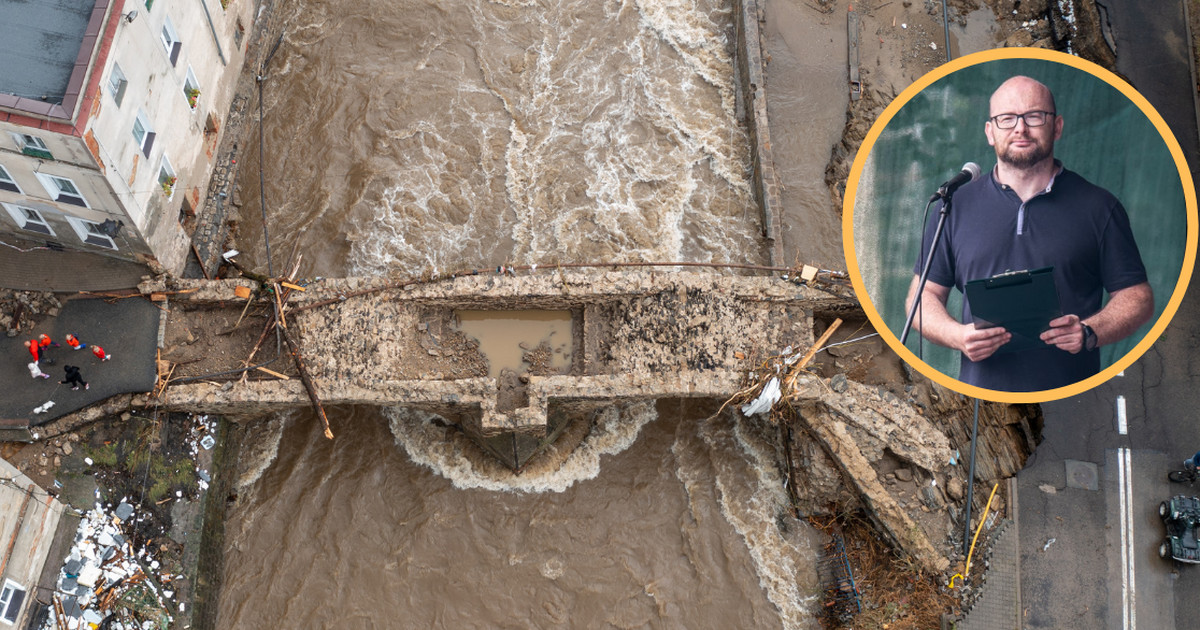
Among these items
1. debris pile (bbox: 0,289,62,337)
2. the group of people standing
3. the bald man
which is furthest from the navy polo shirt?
debris pile (bbox: 0,289,62,337)

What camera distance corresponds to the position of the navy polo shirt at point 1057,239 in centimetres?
1109

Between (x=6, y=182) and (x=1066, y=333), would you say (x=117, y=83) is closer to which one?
(x=6, y=182)

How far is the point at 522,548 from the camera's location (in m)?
17.0

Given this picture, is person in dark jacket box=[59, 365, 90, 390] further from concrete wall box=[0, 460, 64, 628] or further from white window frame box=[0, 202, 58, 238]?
white window frame box=[0, 202, 58, 238]

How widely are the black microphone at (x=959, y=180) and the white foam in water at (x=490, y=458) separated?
812cm

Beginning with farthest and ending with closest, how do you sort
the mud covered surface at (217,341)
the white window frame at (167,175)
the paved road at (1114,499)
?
the mud covered surface at (217,341), the white window frame at (167,175), the paved road at (1114,499)

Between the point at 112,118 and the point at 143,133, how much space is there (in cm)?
131

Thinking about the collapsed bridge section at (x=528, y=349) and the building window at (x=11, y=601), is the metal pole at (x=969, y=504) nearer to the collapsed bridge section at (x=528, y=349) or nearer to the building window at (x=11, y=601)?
the collapsed bridge section at (x=528, y=349)

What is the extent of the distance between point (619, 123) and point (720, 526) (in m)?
9.53

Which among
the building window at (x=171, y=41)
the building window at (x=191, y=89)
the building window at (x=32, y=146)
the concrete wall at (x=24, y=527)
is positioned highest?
the building window at (x=171, y=41)

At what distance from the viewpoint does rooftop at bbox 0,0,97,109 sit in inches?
518

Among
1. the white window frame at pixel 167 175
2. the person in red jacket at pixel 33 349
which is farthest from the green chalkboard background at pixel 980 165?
the person in red jacket at pixel 33 349

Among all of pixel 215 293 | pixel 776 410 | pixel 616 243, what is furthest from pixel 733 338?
pixel 215 293

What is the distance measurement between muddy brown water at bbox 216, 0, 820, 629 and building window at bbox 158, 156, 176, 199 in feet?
7.65
